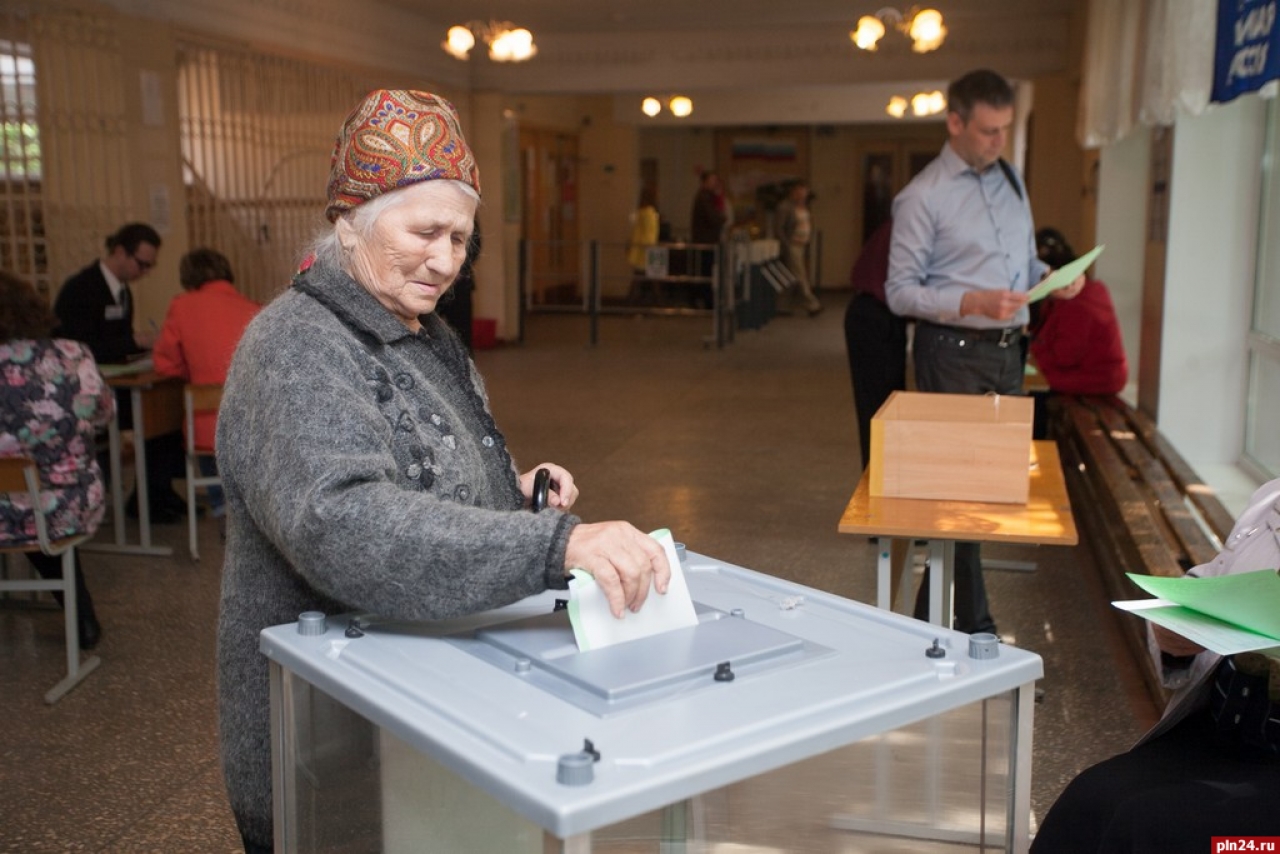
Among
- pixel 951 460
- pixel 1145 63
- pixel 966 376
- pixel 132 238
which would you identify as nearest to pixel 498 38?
pixel 132 238

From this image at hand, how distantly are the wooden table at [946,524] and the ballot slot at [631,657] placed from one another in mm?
1353

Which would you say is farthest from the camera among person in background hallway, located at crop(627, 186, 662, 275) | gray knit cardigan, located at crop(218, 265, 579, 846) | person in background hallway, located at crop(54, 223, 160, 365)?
person in background hallway, located at crop(627, 186, 662, 275)

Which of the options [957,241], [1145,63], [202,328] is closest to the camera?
[957,241]

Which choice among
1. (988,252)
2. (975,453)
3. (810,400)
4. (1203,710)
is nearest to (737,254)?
(810,400)

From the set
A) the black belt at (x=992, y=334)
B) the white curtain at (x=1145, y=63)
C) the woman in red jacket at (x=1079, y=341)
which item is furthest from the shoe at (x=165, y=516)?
the white curtain at (x=1145, y=63)

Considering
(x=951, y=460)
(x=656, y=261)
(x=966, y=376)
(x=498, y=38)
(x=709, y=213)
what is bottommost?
(x=951, y=460)

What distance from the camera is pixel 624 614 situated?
133 centimetres

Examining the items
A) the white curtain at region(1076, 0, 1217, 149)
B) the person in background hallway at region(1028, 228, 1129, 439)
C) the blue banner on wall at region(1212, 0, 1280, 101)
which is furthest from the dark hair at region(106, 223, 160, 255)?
the blue banner on wall at region(1212, 0, 1280, 101)

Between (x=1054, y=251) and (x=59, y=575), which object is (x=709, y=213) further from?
(x=59, y=575)

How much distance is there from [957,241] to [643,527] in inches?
83.9

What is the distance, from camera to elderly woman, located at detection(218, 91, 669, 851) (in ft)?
4.33

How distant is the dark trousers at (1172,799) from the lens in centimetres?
160

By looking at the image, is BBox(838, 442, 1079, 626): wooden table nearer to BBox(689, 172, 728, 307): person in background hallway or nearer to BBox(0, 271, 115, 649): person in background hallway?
BBox(0, 271, 115, 649): person in background hallway

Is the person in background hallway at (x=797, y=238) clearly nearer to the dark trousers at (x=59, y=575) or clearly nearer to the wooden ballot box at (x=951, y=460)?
the dark trousers at (x=59, y=575)
